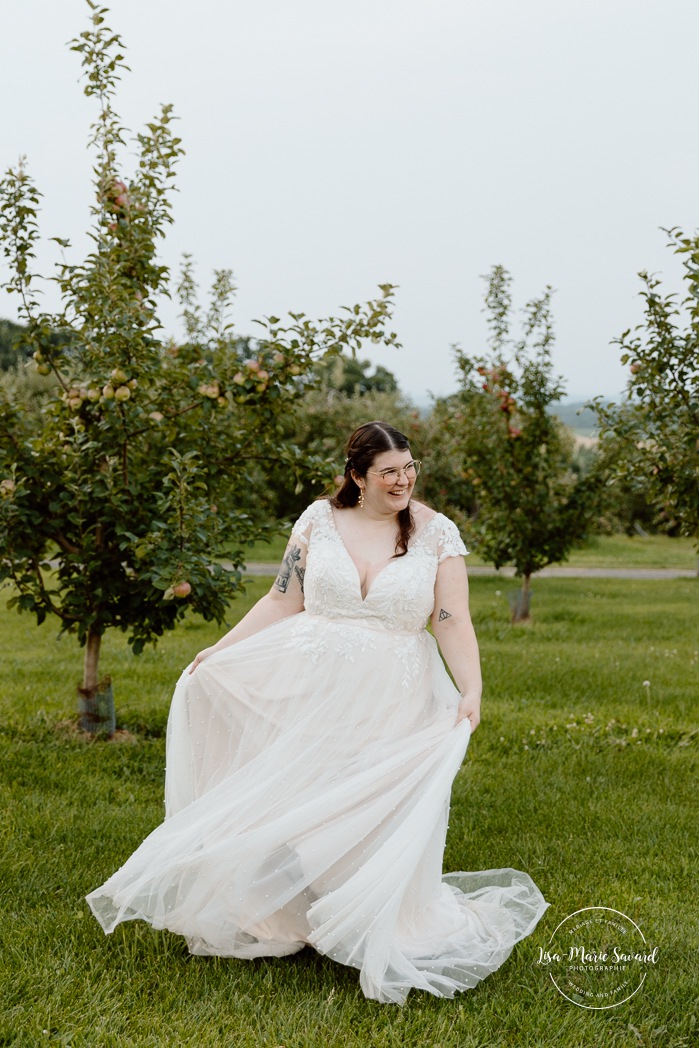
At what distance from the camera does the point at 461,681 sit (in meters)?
4.19

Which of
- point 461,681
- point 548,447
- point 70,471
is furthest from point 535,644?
point 461,681

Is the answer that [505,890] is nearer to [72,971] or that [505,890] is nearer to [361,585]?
[361,585]

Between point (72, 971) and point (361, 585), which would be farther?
point (361, 585)

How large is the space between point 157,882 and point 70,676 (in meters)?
5.59

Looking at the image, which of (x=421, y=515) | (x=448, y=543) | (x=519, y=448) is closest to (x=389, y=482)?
(x=421, y=515)

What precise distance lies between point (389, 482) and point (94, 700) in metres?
3.52

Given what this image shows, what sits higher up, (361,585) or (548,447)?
(548,447)

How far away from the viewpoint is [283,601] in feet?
15.0

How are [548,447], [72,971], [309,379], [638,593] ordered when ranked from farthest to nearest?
[638,593]
[548,447]
[309,379]
[72,971]

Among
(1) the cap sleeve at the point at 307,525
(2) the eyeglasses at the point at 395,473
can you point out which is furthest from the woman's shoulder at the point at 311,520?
(2) the eyeglasses at the point at 395,473

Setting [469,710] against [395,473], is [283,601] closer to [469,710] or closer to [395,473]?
[395,473]

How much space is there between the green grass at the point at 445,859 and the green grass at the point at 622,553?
13.1 metres

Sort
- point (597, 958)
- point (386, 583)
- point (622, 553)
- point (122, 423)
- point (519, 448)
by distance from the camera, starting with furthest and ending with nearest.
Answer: point (622, 553)
point (519, 448)
point (122, 423)
point (386, 583)
point (597, 958)

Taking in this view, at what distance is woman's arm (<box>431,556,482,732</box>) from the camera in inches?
164
